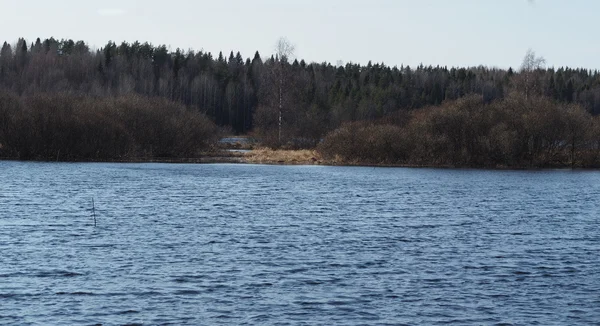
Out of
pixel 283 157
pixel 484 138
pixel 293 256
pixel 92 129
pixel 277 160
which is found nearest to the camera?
pixel 293 256

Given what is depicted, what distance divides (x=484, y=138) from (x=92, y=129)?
4560cm

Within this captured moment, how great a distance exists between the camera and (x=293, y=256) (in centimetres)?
2973

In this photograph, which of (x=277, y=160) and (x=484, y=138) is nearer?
(x=484, y=138)

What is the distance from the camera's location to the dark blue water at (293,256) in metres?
21.6

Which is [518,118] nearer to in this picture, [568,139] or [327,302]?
[568,139]

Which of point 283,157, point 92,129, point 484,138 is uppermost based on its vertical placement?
point 92,129

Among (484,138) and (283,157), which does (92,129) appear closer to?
(283,157)

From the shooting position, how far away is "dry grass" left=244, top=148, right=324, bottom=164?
9544 centimetres

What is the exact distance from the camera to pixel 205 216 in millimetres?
42000

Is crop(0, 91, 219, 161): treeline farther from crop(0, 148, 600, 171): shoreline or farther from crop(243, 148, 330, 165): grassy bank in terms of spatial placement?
crop(243, 148, 330, 165): grassy bank

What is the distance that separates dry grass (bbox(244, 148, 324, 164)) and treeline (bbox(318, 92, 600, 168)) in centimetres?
429

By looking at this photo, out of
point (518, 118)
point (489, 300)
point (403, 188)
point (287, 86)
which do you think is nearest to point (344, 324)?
point (489, 300)

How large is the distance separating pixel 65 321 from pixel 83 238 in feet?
45.4

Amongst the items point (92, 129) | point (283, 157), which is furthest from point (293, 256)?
point (92, 129)
